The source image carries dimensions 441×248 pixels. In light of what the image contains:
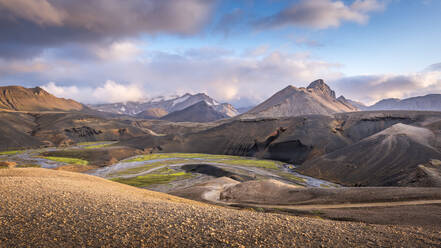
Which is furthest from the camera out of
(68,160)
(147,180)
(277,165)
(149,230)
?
(68,160)

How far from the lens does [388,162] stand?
5038cm

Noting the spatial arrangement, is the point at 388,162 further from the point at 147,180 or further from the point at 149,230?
the point at 149,230

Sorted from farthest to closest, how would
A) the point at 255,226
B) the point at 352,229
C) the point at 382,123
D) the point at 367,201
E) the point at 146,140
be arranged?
the point at 146,140
the point at 382,123
the point at 367,201
the point at 352,229
the point at 255,226

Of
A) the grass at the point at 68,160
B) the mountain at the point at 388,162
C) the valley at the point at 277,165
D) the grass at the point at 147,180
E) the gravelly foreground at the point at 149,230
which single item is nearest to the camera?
the gravelly foreground at the point at 149,230

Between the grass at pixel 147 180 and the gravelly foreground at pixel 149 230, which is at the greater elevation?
the gravelly foreground at pixel 149 230

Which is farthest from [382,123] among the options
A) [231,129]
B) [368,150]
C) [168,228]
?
[168,228]

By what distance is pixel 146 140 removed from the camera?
115 m

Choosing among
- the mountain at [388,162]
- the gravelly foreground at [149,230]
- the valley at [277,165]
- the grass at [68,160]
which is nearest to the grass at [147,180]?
the valley at [277,165]

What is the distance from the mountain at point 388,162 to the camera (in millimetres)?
42125

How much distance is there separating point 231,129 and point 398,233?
353 feet

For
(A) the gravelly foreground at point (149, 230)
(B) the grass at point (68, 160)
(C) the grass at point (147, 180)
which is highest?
(A) the gravelly foreground at point (149, 230)

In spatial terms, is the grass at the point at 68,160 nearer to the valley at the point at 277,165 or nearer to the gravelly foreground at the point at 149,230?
the valley at the point at 277,165

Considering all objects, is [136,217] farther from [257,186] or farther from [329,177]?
[329,177]

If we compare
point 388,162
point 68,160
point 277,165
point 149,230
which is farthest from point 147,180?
point 388,162
